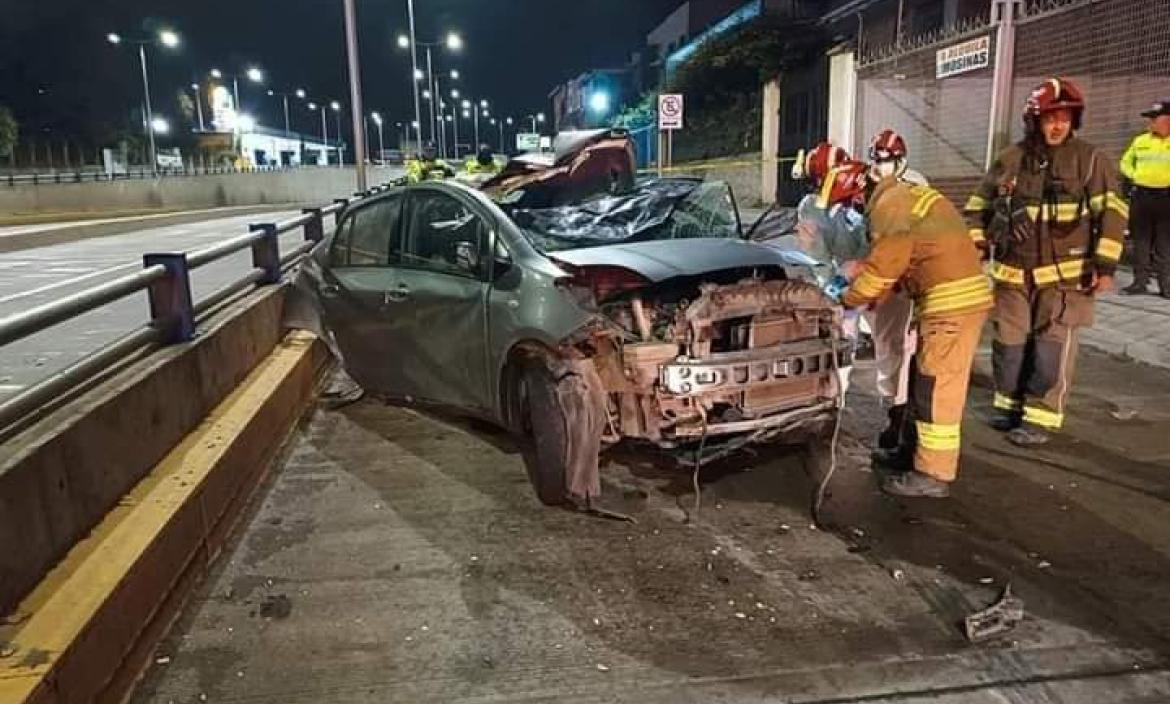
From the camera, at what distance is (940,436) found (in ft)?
15.0

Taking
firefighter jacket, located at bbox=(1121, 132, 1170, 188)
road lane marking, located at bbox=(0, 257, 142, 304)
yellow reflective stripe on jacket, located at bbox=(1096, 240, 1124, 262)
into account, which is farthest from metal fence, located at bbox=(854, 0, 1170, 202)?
road lane marking, located at bbox=(0, 257, 142, 304)

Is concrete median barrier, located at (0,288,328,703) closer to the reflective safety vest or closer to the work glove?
the work glove

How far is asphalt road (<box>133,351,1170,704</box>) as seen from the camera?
3.09 meters

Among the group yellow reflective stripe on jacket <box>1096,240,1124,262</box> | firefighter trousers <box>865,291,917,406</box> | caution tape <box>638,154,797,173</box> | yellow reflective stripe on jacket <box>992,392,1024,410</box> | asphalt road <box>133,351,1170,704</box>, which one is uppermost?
caution tape <box>638,154,797,173</box>

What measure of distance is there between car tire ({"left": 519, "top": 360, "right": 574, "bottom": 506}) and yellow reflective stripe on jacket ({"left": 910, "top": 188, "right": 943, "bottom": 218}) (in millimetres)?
1936

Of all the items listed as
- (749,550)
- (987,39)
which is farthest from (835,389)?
(987,39)

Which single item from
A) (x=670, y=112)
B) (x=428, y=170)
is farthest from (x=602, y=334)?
(x=670, y=112)

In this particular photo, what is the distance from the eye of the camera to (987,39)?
10328 millimetres

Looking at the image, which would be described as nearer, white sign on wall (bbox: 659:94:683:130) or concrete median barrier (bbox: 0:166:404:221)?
white sign on wall (bbox: 659:94:683:130)

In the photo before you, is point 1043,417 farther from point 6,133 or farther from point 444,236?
point 6,133

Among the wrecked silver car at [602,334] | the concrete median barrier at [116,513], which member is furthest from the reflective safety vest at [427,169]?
the concrete median barrier at [116,513]

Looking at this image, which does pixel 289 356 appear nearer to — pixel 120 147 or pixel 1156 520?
pixel 1156 520

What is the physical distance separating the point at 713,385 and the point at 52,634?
2.85 metres

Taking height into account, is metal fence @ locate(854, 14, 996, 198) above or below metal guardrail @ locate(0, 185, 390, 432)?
above
